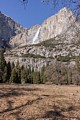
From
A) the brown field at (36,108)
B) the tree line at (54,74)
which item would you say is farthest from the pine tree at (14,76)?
the brown field at (36,108)

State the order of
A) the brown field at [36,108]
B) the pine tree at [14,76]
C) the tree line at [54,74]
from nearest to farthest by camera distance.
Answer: the brown field at [36,108]
the tree line at [54,74]
the pine tree at [14,76]

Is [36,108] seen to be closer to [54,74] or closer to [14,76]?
[54,74]

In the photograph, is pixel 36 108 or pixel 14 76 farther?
pixel 14 76

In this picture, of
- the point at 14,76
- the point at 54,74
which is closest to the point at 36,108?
the point at 54,74

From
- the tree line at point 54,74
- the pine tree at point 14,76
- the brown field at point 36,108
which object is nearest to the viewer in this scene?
the brown field at point 36,108

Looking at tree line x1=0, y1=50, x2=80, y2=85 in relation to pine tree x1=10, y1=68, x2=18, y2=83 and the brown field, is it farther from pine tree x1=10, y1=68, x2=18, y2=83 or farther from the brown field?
the brown field

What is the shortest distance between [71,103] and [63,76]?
76.2 metres

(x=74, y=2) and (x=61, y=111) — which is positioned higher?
(x=74, y=2)

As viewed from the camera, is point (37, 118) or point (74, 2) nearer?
point (74, 2)

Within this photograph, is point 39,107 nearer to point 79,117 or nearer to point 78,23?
point 79,117

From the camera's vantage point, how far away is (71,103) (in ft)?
37.6

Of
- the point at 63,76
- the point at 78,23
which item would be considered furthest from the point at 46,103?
the point at 63,76

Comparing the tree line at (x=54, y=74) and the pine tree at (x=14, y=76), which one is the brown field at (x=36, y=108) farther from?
the pine tree at (x=14, y=76)

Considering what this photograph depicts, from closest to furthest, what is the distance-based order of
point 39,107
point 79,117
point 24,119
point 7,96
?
point 24,119, point 79,117, point 39,107, point 7,96
